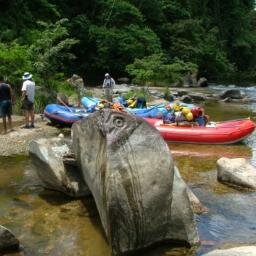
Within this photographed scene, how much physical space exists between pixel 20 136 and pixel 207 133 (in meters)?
4.63

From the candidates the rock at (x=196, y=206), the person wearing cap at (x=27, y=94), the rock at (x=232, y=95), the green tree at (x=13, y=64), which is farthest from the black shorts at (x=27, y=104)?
the rock at (x=232, y=95)

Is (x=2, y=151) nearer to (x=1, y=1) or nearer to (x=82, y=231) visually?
(x=82, y=231)

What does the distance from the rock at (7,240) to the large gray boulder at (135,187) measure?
1.08 meters

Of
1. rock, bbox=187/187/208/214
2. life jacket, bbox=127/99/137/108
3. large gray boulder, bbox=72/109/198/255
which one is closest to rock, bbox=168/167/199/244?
large gray boulder, bbox=72/109/198/255

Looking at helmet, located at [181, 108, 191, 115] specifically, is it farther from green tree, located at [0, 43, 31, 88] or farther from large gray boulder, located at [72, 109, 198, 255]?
large gray boulder, located at [72, 109, 198, 255]

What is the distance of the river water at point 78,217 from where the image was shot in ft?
20.5

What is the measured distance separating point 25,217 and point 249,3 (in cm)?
5078

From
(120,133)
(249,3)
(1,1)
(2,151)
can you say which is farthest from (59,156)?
(249,3)

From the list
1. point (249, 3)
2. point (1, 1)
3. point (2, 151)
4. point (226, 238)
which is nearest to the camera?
point (226, 238)

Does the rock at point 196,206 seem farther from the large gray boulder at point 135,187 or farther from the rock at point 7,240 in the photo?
the rock at point 7,240

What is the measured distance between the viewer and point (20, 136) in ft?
41.2

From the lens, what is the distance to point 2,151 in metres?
11.3

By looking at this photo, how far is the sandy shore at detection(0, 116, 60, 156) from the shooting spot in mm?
11445

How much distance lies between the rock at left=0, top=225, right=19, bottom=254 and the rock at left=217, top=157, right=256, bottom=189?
169 inches
